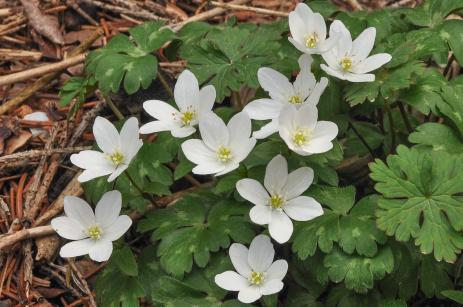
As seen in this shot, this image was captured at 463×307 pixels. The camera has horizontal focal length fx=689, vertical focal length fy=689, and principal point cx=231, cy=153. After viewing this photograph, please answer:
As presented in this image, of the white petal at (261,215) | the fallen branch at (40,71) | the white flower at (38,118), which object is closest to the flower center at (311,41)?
the white petal at (261,215)

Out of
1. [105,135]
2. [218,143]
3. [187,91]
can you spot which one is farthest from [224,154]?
[105,135]

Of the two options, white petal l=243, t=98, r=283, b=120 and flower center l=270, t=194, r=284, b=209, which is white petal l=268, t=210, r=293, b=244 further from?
white petal l=243, t=98, r=283, b=120

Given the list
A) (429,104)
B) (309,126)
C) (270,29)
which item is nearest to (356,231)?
(309,126)

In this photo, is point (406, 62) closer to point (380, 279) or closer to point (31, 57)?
point (380, 279)

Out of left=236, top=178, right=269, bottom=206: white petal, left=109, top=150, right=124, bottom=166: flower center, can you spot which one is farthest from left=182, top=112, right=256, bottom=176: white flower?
left=109, top=150, right=124, bottom=166: flower center

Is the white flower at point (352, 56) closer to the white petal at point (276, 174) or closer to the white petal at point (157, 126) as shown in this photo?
the white petal at point (276, 174)
